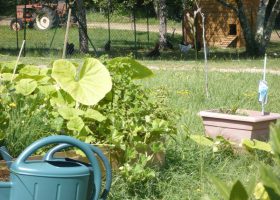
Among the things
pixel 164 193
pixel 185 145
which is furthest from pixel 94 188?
pixel 185 145

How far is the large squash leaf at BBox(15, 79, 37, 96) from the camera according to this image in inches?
182

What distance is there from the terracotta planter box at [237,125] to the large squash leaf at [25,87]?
1.76m

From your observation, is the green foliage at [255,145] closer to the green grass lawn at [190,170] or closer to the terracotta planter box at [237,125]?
the green grass lawn at [190,170]

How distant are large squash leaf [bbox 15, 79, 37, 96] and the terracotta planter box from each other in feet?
5.77

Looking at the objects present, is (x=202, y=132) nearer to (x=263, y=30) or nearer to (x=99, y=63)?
(x=99, y=63)

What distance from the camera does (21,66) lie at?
5289 millimetres

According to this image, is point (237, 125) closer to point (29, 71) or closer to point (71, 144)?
point (29, 71)

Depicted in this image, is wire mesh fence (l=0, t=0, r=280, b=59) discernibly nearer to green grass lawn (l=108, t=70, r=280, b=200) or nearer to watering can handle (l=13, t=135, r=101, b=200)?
green grass lawn (l=108, t=70, r=280, b=200)

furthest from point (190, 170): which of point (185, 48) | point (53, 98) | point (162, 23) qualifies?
point (162, 23)

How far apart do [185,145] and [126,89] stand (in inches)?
31.0

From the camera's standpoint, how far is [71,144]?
2.92m

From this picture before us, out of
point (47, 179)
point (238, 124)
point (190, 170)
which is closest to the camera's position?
point (47, 179)

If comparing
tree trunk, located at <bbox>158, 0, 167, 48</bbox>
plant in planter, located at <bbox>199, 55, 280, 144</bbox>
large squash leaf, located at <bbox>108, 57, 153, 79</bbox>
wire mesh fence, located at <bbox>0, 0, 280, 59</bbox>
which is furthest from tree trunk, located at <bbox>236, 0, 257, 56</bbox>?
large squash leaf, located at <bbox>108, 57, 153, 79</bbox>

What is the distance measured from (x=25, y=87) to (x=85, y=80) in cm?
40
